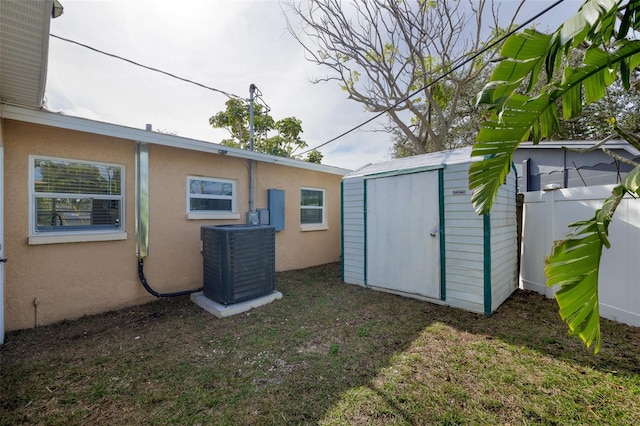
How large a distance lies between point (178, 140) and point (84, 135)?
49.2 inches

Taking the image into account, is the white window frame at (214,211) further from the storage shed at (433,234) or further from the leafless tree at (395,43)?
the leafless tree at (395,43)

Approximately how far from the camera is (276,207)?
640 cm

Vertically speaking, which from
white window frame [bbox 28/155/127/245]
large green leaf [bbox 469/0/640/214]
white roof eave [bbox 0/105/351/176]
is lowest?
white window frame [bbox 28/155/127/245]

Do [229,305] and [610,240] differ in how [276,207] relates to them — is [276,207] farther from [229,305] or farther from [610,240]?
[610,240]

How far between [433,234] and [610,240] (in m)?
2.17

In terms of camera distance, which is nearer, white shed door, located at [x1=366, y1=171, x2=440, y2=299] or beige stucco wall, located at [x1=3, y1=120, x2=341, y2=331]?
beige stucco wall, located at [x1=3, y1=120, x2=341, y2=331]

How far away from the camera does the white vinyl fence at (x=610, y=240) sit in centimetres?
323

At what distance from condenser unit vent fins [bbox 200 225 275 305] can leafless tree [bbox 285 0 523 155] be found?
7.23 m

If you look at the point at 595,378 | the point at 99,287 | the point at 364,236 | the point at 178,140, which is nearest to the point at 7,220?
the point at 99,287

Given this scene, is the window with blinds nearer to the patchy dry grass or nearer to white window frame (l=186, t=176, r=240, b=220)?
white window frame (l=186, t=176, r=240, b=220)

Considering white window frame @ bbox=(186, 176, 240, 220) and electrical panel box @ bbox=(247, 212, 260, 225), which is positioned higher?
white window frame @ bbox=(186, 176, 240, 220)

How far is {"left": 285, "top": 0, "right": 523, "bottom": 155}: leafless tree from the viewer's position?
Result: 927 centimetres

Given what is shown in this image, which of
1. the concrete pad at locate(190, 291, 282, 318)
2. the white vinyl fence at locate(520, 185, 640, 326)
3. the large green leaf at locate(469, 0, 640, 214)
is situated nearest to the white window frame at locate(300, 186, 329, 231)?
the concrete pad at locate(190, 291, 282, 318)

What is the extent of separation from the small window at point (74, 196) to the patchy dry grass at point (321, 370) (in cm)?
143
